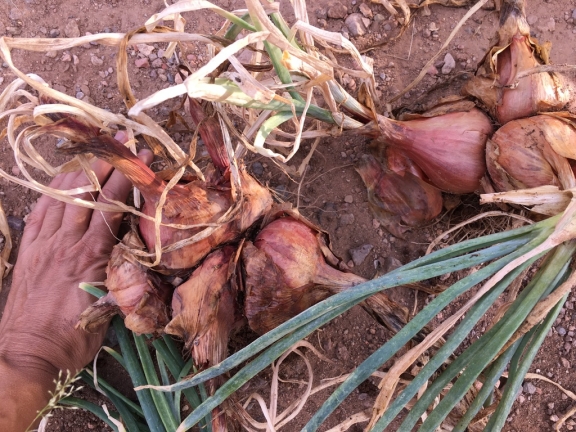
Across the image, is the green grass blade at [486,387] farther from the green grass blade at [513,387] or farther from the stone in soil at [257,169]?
the stone in soil at [257,169]

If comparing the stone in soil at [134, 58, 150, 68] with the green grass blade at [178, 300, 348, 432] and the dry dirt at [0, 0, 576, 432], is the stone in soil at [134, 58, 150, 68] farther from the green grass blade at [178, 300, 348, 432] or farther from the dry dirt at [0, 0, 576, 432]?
the green grass blade at [178, 300, 348, 432]

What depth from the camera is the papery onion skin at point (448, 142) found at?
1.05 m

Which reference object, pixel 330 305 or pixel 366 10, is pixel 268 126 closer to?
pixel 330 305

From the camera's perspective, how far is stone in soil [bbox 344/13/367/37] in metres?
1.37

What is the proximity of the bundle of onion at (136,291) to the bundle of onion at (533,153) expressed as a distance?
744mm

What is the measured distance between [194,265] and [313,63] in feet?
1.47

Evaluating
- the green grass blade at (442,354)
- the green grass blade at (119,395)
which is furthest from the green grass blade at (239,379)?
the green grass blade at (119,395)

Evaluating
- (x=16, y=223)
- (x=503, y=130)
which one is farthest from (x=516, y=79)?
(x=16, y=223)

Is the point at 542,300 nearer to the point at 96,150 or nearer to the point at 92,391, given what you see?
the point at 96,150

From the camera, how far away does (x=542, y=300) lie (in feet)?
2.94

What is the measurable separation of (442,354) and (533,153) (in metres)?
0.46

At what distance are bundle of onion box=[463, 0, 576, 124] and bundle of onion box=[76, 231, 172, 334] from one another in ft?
2.69

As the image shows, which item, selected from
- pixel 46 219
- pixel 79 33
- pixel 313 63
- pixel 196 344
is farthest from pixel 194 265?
pixel 79 33

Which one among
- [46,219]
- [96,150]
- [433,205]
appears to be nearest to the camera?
[96,150]
